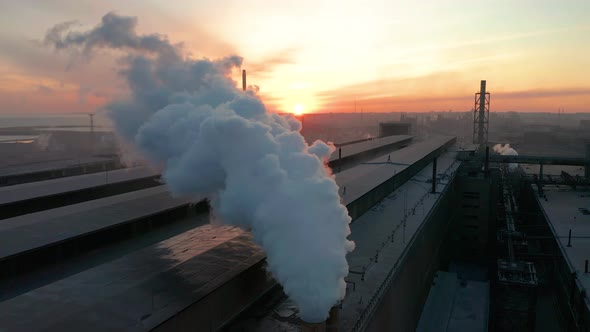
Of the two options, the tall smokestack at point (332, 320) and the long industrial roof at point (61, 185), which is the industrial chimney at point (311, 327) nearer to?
the tall smokestack at point (332, 320)

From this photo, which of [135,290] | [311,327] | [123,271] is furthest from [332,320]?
[123,271]

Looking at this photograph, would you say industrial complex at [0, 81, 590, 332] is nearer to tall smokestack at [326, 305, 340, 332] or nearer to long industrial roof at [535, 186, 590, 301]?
tall smokestack at [326, 305, 340, 332]

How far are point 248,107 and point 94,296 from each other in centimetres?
731


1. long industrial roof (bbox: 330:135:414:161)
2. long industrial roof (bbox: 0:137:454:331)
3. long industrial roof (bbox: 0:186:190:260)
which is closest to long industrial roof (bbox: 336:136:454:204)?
long industrial roof (bbox: 330:135:414:161)

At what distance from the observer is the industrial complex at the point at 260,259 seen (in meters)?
11.6

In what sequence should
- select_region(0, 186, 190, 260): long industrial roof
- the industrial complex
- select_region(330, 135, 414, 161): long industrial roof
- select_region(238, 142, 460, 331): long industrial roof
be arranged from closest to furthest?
the industrial complex → select_region(238, 142, 460, 331): long industrial roof → select_region(0, 186, 190, 260): long industrial roof → select_region(330, 135, 414, 161): long industrial roof

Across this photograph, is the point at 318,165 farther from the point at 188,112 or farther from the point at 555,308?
the point at 555,308

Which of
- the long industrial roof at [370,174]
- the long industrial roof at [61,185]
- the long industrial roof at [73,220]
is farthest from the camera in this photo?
the long industrial roof at [370,174]

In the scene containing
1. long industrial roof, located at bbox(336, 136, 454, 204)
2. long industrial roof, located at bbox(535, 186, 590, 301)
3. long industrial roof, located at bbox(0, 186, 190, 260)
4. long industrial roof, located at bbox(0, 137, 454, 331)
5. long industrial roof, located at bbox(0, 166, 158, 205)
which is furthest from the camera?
long industrial roof, located at bbox(336, 136, 454, 204)

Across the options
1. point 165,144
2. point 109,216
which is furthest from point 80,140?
point 165,144

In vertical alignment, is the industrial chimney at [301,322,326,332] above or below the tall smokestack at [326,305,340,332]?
above

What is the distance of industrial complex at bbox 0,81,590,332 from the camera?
11.6 metres

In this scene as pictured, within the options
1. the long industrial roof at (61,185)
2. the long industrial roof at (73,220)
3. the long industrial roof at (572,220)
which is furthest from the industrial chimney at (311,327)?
the long industrial roof at (572,220)

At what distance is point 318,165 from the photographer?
12.7 metres
